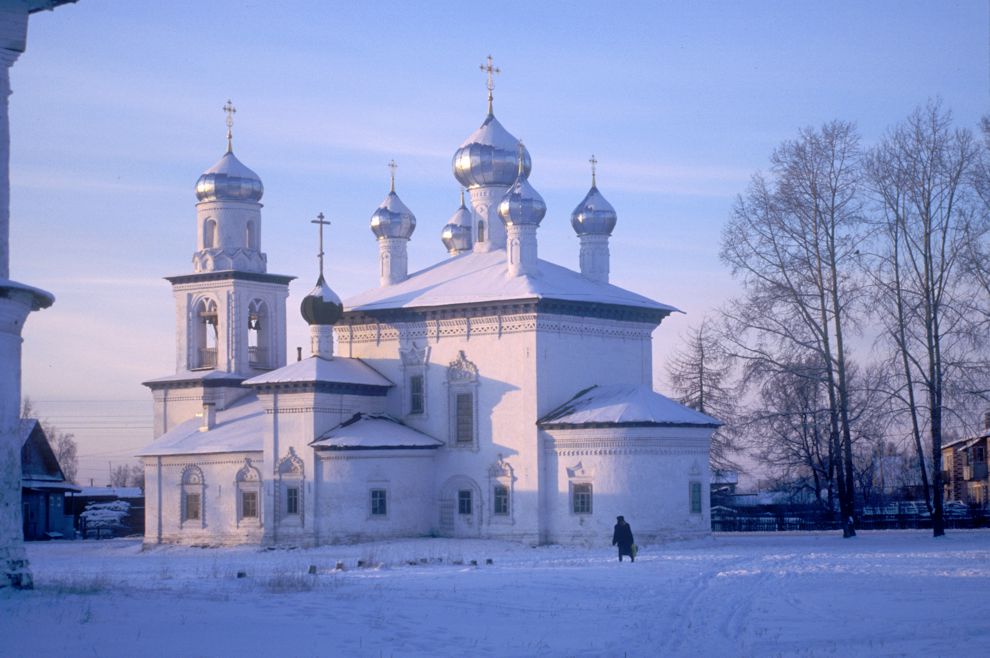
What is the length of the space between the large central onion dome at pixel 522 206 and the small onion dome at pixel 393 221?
5.50 meters

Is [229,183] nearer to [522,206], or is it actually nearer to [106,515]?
[522,206]

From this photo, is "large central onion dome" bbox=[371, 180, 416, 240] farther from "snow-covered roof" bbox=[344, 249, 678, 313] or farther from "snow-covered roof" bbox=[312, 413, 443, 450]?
"snow-covered roof" bbox=[312, 413, 443, 450]

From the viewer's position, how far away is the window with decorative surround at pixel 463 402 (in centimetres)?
3659

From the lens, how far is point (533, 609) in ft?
59.6

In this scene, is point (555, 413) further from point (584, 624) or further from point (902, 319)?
point (584, 624)

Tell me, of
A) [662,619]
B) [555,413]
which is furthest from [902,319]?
[662,619]

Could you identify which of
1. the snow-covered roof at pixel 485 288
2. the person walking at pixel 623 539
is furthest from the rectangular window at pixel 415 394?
the person walking at pixel 623 539

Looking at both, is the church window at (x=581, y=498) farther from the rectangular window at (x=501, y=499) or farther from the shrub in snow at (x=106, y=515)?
the shrub in snow at (x=106, y=515)

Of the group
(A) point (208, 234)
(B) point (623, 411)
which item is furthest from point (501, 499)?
(A) point (208, 234)

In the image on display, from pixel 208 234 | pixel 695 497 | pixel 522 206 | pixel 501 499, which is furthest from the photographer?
pixel 208 234

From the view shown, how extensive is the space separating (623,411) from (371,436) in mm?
6742

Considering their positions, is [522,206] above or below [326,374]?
above

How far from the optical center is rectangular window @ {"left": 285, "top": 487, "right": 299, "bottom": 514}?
36.9 meters

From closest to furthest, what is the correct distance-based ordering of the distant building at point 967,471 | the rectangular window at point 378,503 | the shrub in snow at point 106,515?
1. the rectangular window at point 378,503
2. the shrub in snow at point 106,515
3. the distant building at point 967,471
